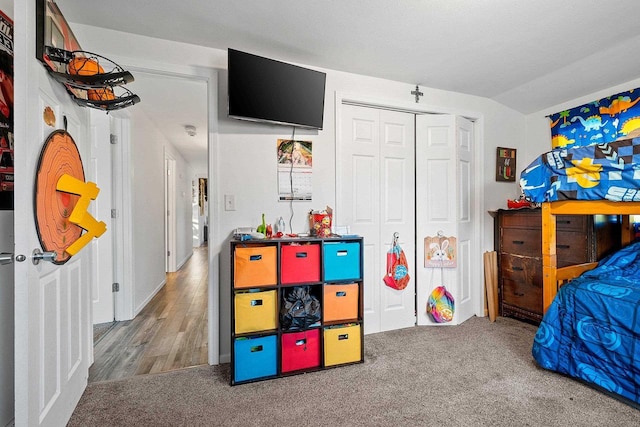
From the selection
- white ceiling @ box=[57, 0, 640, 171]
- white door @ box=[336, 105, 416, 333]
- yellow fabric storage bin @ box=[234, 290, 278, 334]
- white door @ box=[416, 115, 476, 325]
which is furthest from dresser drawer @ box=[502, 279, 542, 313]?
yellow fabric storage bin @ box=[234, 290, 278, 334]

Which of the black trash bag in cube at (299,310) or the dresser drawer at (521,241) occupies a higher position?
the dresser drawer at (521,241)

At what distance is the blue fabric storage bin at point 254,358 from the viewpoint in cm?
190

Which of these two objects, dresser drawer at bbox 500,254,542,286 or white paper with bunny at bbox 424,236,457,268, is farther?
white paper with bunny at bbox 424,236,457,268

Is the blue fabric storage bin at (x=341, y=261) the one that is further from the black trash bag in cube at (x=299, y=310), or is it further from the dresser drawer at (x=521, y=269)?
the dresser drawer at (x=521, y=269)

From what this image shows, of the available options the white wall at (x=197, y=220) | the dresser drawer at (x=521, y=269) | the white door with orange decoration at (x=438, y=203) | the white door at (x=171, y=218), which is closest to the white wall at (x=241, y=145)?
the white door with orange decoration at (x=438, y=203)

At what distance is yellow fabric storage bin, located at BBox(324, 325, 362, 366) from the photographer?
2.08 meters

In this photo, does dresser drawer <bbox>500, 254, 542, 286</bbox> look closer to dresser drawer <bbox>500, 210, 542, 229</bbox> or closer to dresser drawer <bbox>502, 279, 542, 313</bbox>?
dresser drawer <bbox>502, 279, 542, 313</bbox>

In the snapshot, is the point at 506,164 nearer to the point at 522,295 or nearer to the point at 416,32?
the point at 522,295

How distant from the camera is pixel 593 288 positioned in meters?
1.87

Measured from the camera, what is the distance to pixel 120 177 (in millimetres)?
2992

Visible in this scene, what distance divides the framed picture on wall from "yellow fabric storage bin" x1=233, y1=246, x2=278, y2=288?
2.72 metres

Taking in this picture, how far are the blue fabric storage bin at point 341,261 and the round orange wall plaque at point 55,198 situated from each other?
4.74 feet

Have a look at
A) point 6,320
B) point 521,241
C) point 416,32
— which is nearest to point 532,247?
point 521,241

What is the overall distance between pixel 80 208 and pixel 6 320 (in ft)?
2.02
